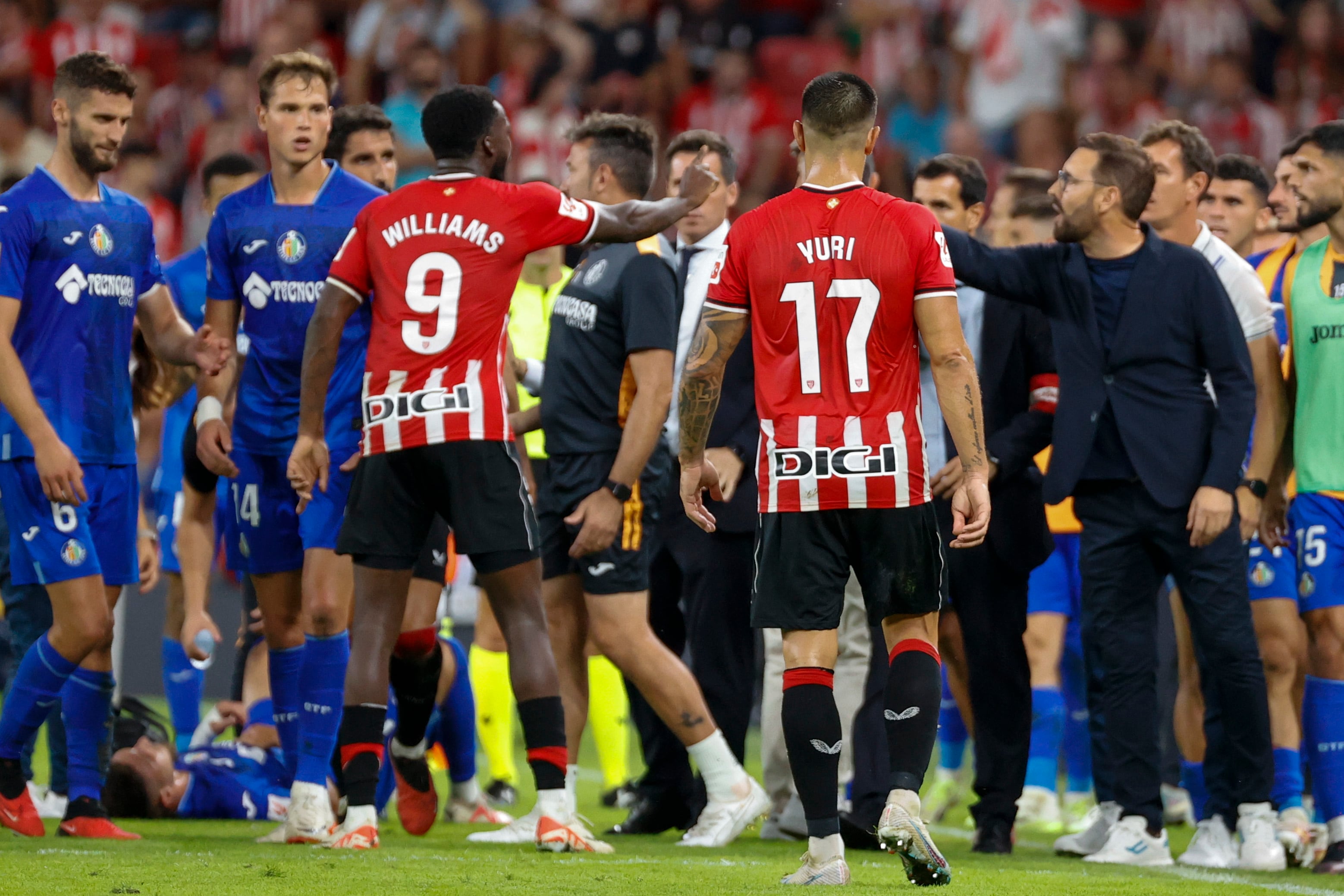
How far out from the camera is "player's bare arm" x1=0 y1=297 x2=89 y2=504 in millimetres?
5938

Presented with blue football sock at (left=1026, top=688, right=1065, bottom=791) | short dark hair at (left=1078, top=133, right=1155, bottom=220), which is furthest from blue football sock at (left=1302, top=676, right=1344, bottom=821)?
short dark hair at (left=1078, top=133, right=1155, bottom=220)

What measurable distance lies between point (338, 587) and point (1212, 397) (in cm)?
322

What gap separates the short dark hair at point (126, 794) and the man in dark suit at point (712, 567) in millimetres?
1928

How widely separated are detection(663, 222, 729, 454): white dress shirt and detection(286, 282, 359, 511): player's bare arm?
5.39 ft

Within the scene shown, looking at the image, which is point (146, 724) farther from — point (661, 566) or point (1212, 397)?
point (1212, 397)

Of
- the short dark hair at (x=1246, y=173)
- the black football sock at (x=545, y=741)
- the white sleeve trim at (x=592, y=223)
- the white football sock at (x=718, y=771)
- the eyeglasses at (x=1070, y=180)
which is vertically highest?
the short dark hair at (x=1246, y=173)

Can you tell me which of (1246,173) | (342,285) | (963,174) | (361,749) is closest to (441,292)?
(342,285)

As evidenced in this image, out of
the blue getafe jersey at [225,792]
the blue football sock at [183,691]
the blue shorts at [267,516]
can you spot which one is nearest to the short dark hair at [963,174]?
the blue shorts at [267,516]

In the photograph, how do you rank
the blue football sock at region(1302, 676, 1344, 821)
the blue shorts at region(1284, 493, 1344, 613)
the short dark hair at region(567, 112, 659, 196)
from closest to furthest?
the blue football sock at region(1302, 676, 1344, 821) < the blue shorts at region(1284, 493, 1344, 613) < the short dark hair at region(567, 112, 659, 196)

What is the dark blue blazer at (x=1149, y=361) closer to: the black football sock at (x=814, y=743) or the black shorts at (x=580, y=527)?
the black shorts at (x=580, y=527)

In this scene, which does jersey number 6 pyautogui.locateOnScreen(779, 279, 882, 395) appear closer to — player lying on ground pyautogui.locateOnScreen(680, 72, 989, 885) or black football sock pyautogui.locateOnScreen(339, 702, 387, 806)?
player lying on ground pyautogui.locateOnScreen(680, 72, 989, 885)

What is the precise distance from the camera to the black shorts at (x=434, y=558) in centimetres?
653

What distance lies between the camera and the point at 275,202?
21.2ft

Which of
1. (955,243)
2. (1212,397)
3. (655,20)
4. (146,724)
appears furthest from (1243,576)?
(655,20)
